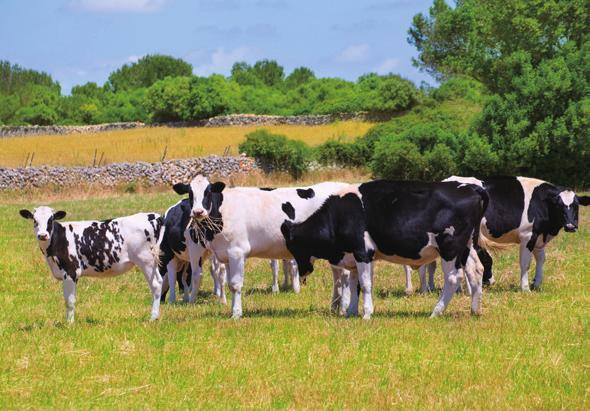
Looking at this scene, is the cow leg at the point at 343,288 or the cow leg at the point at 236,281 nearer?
the cow leg at the point at 236,281

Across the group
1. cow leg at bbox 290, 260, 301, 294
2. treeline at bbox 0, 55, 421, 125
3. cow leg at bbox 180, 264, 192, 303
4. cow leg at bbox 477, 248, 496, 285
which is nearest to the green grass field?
cow leg at bbox 180, 264, 192, 303

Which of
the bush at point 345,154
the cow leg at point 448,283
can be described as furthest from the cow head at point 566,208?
the bush at point 345,154

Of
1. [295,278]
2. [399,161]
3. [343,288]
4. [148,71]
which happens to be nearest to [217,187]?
[343,288]

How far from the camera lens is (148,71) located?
14400 cm

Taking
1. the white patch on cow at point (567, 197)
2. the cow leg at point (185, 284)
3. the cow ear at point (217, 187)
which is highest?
the cow ear at point (217, 187)

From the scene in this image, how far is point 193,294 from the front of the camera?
16.3m

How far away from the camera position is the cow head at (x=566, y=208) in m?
17.2

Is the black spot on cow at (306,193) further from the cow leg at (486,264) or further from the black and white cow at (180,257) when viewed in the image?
the cow leg at (486,264)

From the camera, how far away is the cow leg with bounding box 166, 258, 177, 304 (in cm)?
1691

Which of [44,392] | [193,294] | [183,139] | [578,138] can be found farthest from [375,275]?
[183,139]

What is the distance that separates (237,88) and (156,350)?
97132 mm

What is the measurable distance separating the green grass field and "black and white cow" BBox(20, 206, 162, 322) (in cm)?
72

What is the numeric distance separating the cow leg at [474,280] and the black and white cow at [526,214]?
3.21 meters

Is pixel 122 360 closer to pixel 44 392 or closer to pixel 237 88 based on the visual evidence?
pixel 44 392
